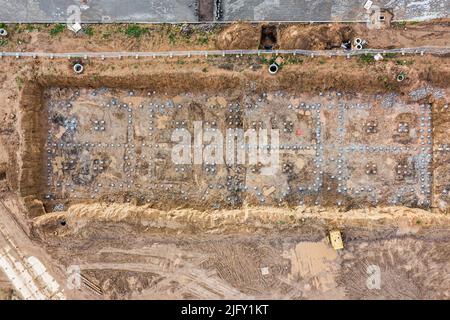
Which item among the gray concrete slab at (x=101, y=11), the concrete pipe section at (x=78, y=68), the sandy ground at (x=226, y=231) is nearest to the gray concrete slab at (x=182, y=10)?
the gray concrete slab at (x=101, y=11)

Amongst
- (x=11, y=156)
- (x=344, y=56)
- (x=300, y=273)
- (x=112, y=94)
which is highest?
(x=344, y=56)

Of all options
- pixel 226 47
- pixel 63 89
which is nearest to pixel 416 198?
pixel 226 47

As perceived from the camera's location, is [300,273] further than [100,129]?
No

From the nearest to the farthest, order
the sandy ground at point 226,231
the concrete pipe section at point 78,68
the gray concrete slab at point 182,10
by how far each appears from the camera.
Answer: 1. the sandy ground at point 226,231
2. the concrete pipe section at point 78,68
3. the gray concrete slab at point 182,10

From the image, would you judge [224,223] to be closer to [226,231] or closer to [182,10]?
[226,231]

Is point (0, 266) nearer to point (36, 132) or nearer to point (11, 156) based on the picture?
point (11, 156)

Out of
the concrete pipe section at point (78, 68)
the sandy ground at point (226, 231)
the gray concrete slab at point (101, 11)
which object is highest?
the gray concrete slab at point (101, 11)

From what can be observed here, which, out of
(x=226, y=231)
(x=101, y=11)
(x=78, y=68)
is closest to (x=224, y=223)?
(x=226, y=231)

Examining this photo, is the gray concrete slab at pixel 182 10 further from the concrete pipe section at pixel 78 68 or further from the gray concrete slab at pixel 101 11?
the concrete pipe section at pixel 78 68
